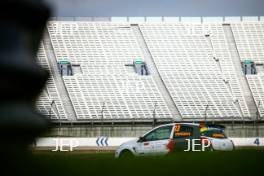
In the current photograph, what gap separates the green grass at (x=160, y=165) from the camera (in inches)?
68.9

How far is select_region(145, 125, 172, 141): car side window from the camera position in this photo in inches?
788

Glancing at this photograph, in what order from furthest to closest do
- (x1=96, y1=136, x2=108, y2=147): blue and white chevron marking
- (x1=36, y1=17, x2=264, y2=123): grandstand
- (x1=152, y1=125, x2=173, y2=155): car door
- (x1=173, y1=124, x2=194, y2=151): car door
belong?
(x1=36, y1=17, x2=264, y2=123): grandstand < (x1=96, y1=136, x2=108, y2=147): blue and white chevron marking < (x1=173, y1=124, x2=194, y2=151): car door < (x1=152, y1=125, x2=173, y2=155): car door

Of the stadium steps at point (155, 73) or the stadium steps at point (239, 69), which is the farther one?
the stadium steps at point (239, 69)

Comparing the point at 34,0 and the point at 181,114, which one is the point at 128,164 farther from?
the point at 181,114

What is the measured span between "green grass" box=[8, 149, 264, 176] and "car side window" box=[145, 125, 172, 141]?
1774cm

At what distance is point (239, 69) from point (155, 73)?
8.13m

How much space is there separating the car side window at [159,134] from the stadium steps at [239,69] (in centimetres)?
3822

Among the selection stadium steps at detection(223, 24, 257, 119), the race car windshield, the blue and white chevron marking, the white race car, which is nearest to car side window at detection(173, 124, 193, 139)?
the white race car

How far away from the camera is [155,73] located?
62500 millimetres

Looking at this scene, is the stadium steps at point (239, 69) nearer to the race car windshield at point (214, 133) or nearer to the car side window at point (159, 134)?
the race car windshield at point (214, 133)

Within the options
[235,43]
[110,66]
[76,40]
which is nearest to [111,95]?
[110,66]

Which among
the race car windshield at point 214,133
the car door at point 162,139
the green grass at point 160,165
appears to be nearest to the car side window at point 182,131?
the car door at point 162,139

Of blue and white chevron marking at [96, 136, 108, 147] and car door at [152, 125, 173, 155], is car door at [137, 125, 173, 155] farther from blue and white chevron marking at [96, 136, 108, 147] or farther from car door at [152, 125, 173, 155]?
blue and white chevron marking at [96, 136, 108, 147]

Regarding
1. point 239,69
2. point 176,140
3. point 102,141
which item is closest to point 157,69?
point 239,69
